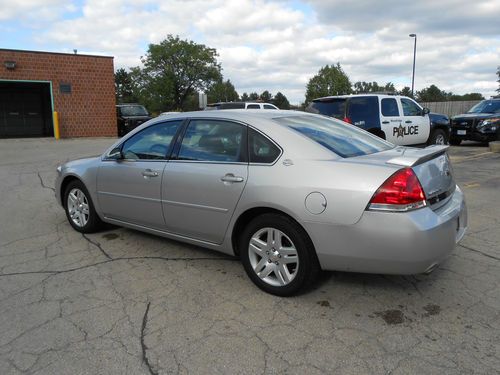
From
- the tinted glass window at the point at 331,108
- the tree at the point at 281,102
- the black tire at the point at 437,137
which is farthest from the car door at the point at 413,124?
the tree at the point at 281,102

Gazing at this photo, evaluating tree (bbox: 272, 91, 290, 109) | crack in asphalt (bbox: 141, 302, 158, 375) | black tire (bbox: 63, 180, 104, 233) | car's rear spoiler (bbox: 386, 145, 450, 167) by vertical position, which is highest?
tree (bbox: 272, 91, 290, 109)

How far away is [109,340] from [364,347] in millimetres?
1681

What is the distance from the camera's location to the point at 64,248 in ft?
16.0

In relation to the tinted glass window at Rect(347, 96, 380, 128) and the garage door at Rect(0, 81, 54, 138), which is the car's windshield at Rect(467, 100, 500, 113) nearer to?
the tinted glass window at Rect(347, 96, 380, 128)

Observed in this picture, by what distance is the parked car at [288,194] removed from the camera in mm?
3102

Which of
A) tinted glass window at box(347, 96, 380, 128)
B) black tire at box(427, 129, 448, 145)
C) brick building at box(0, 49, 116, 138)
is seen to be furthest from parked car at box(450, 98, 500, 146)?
brick building at box(0, 49, 116, 138)

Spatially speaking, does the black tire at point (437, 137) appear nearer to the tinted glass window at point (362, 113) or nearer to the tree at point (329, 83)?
the tinted glass window at point (362, 113)

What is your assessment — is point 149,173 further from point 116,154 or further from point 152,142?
point 116,154

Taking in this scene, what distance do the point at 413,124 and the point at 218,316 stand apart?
10.3m

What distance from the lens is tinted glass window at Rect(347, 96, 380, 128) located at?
11.0 m

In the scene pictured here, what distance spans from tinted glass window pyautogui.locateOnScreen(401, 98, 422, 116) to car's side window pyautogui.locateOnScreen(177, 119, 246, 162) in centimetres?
900

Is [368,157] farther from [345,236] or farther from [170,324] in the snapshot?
[170,324]

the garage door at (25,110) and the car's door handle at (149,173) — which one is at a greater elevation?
the garage door at (25,110)

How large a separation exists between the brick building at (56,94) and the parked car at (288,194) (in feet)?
63.4
